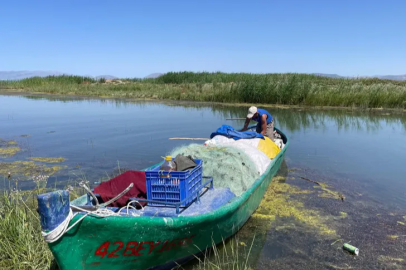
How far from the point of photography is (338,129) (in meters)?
13.3

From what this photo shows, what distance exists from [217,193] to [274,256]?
3.63ft

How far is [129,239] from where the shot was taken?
333cm

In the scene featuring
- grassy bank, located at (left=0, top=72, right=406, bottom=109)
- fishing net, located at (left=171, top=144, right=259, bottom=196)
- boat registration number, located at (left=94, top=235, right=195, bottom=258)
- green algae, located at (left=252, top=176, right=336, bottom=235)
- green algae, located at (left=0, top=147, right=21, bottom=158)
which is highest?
grassy bank, located at (left=0, top=72, right=406, bottom=109)

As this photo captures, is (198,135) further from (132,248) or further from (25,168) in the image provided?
(132,248)

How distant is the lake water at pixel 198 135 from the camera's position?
765cm

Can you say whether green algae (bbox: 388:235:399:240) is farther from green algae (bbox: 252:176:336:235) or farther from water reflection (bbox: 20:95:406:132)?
water reflection (bbox: 20:95:406:132)

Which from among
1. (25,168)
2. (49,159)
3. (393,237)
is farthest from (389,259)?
(49,159)

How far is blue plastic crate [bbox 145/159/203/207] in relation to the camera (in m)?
3.97

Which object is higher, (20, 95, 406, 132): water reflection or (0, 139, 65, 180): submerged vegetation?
(20, 95, 406, 132): water reflection

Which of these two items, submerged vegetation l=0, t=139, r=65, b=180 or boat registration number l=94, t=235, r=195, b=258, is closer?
boat registration number l=94, t=235, r=195, b=258

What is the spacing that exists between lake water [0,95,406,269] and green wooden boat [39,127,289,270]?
1327 mm

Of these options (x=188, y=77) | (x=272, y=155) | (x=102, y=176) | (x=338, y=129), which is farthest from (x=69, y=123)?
(x=188, y=77)

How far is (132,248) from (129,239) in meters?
0.14

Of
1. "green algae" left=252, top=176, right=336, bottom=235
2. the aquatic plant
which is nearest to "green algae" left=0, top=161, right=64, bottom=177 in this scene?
the aquatic plant
